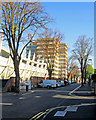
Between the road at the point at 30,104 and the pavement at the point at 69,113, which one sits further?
the road at the point at 30,104

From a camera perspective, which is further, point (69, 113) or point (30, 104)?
point (30, 104)

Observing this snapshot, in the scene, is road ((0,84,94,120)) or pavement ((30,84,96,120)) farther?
road ((0,84,94,120))

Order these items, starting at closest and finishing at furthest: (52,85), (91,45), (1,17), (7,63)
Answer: (1,17), (52,85), (7,63), (91,45)

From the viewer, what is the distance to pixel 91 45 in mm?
51344

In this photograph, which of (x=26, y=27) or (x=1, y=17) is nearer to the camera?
(x=1, y=17)

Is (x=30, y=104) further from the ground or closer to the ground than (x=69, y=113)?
closer to the ground

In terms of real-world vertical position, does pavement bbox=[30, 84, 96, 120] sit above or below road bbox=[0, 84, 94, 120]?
above

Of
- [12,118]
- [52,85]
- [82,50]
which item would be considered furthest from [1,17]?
[82,50]

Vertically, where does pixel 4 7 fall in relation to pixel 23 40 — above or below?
above

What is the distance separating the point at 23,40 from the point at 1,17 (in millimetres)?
4128

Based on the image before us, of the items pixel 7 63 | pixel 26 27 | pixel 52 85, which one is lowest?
pixel 52 85

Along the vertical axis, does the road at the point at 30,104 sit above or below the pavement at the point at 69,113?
below

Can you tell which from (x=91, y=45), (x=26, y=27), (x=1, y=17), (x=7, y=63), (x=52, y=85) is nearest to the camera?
(x=1, y=17)

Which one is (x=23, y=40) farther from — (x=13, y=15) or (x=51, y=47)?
(x=51, y=47)
